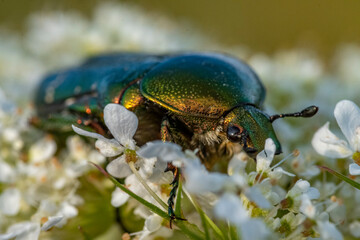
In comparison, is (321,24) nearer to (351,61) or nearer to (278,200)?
(351,61)

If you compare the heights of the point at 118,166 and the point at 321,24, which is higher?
the point at 118,166


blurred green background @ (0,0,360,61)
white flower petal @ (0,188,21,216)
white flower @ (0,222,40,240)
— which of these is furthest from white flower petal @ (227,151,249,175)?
blurred green background @ (0,0,360,61)

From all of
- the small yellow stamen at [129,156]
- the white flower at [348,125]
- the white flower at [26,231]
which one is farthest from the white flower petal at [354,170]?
the white flower at [26,231]

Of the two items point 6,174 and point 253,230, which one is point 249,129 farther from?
point 6,174

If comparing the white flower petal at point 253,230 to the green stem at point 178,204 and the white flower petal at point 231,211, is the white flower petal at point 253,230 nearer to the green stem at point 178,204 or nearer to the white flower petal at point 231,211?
the white flower petal at point 231,211

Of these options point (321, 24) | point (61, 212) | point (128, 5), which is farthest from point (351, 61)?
point (61, 212)

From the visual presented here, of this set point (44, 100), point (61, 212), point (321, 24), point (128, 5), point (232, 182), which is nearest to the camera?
point (232, 182)

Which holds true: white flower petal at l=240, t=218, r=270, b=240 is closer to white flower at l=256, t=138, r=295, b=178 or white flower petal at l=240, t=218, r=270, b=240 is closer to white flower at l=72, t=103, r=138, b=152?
white flower at l=256, t=138, r=295, b=178
